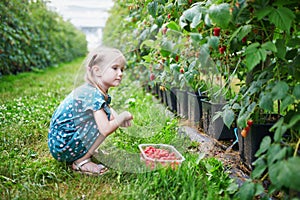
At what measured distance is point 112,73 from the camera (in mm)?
1774

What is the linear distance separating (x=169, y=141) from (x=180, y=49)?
74 cm

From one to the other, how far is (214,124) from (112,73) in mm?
849

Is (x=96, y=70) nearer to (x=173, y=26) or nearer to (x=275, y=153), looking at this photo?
(x=173, y=26)

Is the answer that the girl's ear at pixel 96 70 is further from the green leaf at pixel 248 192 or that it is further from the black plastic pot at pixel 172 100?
the black plastic pot at pixel 172 100

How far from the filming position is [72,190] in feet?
5.34

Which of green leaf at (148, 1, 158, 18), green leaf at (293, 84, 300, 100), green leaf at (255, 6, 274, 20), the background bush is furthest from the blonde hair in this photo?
the background bush

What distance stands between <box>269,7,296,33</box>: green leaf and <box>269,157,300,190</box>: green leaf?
47 cm

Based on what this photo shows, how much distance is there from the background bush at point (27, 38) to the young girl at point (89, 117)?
2.96 metres

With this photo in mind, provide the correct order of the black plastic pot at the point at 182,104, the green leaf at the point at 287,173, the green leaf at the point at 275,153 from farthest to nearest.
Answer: the black plastic pot at the point at 182,104 < the green leaf at the point at 275,153 < the green leaf at the point at 287,173

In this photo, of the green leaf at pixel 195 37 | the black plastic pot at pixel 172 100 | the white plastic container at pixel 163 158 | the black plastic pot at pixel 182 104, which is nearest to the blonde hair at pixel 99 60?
the white plastic container at pixel 163 158

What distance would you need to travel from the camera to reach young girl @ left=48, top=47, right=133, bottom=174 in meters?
1.76

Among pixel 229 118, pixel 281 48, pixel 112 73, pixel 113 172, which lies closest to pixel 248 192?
pixel 229 118

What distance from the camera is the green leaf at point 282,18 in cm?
122

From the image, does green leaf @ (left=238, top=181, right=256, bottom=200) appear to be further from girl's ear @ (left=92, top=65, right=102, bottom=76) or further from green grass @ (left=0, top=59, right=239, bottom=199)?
girl's ear @ (left=92, top=65, right=102, bottom=76)
